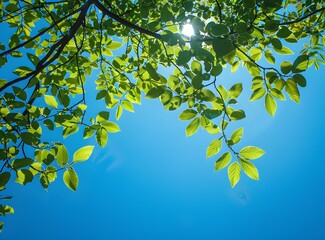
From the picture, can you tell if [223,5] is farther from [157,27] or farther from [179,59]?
[179,59]

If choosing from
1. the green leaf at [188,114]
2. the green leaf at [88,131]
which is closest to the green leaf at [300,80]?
the green leaf at [188,114]

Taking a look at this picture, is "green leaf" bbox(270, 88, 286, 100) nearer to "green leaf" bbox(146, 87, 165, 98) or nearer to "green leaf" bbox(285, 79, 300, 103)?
"green leaf" bbox(285, 79, 300, 103)

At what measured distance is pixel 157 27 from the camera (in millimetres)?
2162

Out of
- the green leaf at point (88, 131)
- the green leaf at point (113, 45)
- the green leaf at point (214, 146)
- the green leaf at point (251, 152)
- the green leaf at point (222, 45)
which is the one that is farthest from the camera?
the green leaf at point (113, 45)

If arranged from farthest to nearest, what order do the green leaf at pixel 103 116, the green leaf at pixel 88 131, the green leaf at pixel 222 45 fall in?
1. the green leaf at pixel 88 131
2. the green leaf at pixel 103 116
3. the green leaf at pixel 222 45

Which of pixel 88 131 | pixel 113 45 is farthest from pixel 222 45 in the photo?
pixel 113 45

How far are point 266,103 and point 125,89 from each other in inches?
71.0

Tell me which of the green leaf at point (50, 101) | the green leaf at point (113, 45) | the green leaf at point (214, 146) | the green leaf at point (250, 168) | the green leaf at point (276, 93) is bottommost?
the green leaf at point (250, 168)

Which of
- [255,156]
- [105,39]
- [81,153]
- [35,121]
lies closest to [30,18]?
[105,39]

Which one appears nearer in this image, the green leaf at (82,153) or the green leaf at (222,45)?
the green leaf at (222,45)

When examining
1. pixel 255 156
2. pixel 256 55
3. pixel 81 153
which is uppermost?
pixel 256 55

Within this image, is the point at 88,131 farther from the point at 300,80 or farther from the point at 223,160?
the point at 300,80

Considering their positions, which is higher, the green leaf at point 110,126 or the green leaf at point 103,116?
the green leaf at point 103,116

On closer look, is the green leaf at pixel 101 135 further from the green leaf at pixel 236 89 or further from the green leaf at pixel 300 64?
the green leaf at pixel 300 64
